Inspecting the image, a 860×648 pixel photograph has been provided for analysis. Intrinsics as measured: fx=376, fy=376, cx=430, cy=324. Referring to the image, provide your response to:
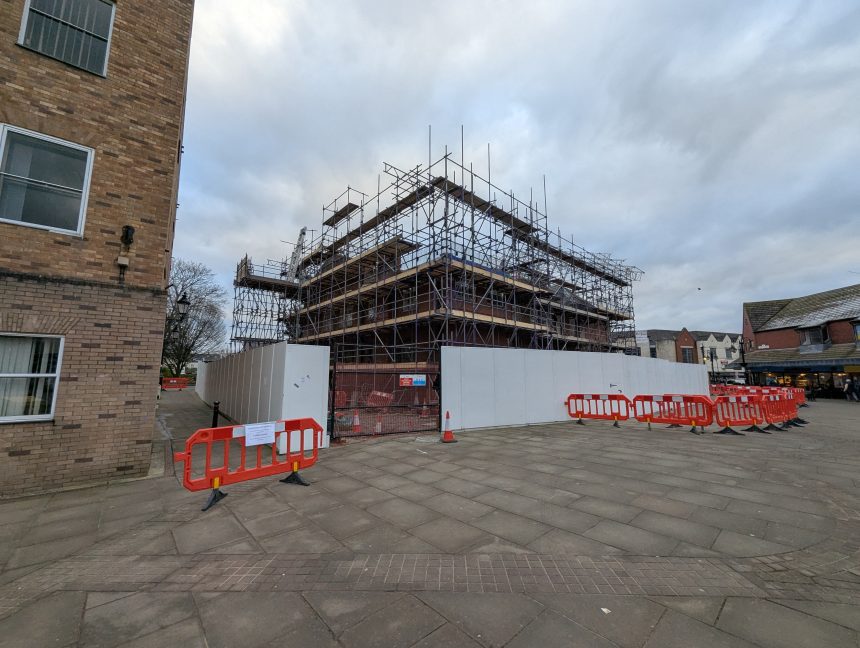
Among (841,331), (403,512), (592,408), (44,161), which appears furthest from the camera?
(841,331)

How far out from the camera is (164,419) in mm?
15703

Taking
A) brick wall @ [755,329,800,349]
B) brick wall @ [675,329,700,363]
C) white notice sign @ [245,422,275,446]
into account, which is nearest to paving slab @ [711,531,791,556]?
white notice sign @ [245,422,275,446]

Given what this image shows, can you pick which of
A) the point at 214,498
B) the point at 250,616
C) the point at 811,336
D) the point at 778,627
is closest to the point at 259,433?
the point at 214,498

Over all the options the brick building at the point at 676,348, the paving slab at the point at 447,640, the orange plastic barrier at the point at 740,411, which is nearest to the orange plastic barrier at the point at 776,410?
the orange plastic barrier at the point at 740,411

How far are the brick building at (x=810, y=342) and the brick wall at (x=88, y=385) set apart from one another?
44.1 metres

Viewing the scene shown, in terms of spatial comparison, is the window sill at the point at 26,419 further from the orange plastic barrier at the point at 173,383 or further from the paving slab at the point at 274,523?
the orange plastic barrier at the point at 173,383

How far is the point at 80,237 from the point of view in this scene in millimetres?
6613

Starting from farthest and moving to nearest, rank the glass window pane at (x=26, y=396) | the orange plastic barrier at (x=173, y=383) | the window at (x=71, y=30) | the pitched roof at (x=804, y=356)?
the orange plastic barrier at (x=173, y=383), the pitched roof at (x=804, y=356), the window at (x=71, y=30), the glass window pane at (x=26, y=396)

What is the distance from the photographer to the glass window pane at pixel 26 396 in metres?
5.96

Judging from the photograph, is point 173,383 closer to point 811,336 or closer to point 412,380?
point 412,380

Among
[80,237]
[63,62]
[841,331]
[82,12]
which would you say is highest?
[82,12]

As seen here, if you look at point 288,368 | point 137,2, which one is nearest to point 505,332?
point 288,368

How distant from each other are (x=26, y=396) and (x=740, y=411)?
59.8ft

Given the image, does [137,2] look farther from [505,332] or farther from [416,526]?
[505,332]
